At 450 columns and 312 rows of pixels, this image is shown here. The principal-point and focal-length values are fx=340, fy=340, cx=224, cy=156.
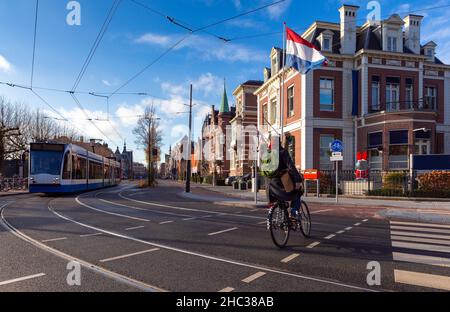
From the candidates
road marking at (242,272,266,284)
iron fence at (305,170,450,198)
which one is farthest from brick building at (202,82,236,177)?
road marking at (242,272,266,284)

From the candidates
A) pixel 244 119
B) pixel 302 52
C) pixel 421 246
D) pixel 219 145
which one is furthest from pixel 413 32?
pixel 219 145

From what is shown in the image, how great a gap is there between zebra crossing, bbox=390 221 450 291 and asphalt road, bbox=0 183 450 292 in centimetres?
2

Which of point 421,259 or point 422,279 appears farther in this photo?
point 421,259

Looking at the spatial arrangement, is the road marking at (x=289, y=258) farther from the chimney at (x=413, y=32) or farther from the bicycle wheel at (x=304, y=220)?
the chimney at (x=413, y=32)

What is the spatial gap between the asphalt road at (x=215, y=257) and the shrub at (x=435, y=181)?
992 cm

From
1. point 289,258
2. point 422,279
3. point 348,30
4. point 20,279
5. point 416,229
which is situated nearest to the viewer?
point 20,279

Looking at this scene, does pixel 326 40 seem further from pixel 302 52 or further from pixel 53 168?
pixel 53 168

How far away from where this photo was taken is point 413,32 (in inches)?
1218

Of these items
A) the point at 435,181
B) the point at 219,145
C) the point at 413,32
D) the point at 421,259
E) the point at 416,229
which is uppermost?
the point at 413,32

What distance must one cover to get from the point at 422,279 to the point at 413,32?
1277 inches

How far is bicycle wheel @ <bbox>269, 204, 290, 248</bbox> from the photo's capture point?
6785 mm
